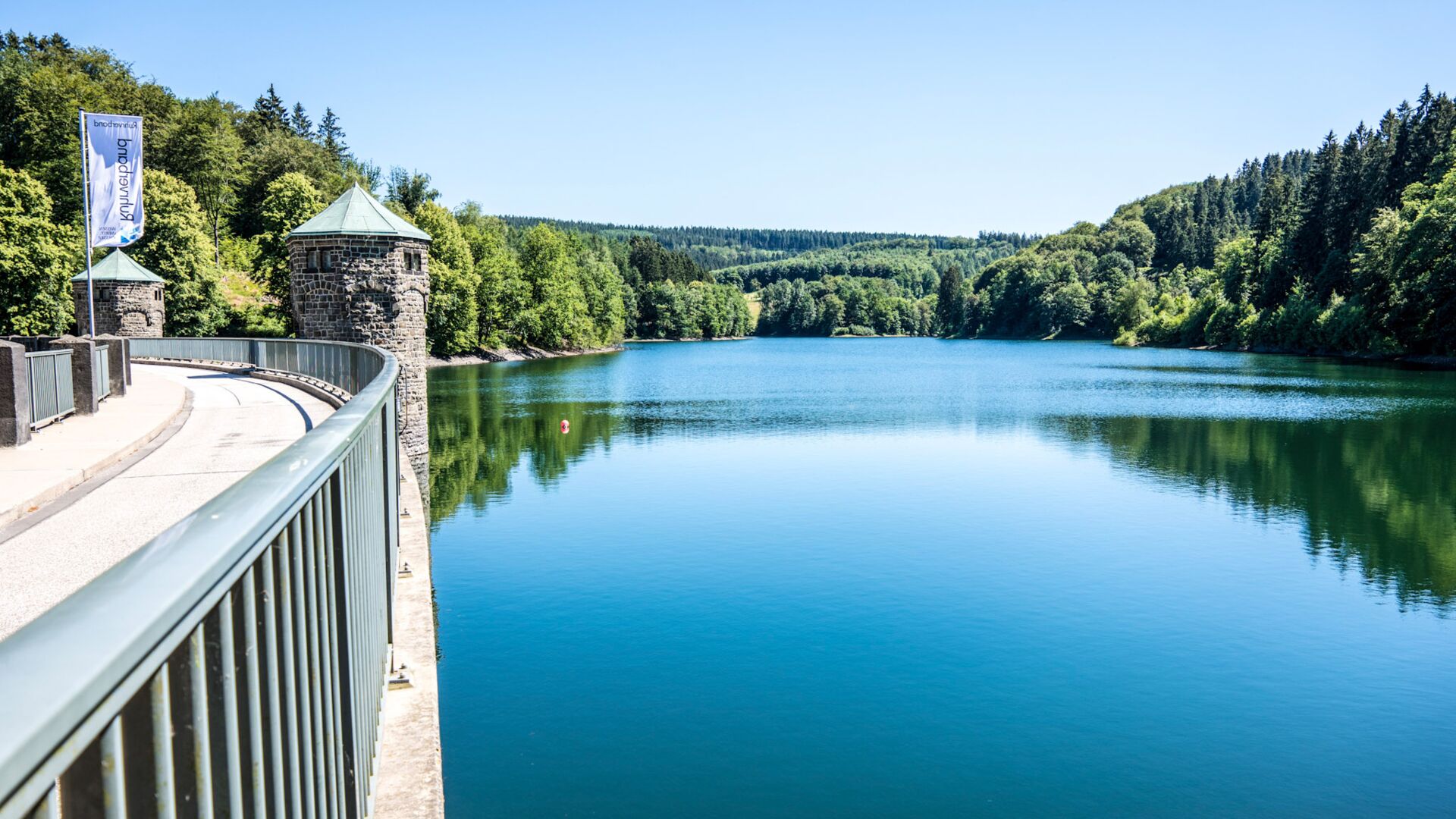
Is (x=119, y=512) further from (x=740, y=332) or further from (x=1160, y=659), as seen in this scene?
(x=740, y=332)

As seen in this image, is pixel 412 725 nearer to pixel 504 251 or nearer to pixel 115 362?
pixel 115 362

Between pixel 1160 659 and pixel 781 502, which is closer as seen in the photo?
pixel 1160 659

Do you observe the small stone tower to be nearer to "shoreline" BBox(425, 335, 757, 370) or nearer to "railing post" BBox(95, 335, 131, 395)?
"shoreline" BBox(425, 335, 757, 370)

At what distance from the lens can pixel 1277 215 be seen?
299ft

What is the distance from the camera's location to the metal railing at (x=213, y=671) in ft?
3.49

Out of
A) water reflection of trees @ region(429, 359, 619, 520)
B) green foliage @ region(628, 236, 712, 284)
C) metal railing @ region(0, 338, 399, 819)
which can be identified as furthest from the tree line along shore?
metal railing @ region(0, 338, 399, 819)

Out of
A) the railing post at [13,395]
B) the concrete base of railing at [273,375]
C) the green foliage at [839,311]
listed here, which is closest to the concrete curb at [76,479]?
the railing post at [13,395]

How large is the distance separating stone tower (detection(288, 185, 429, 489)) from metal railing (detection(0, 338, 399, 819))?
20498 mm

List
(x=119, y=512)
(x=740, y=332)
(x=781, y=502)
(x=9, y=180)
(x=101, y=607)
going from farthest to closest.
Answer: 1. (x=740, y=332)
2. (x=9, y=180)
3. (x=781, y=502)
4. (x=119, y=512)
5. (x=101, y=607)

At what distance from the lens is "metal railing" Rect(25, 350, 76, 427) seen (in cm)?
1290

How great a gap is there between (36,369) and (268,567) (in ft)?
44.1

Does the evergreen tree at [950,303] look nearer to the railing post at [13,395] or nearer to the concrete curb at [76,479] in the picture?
the concrete curb at [76,479]

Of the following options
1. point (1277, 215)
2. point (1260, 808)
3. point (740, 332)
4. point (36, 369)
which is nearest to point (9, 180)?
point (36, 369)

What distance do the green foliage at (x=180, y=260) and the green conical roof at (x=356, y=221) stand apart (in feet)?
92.6
